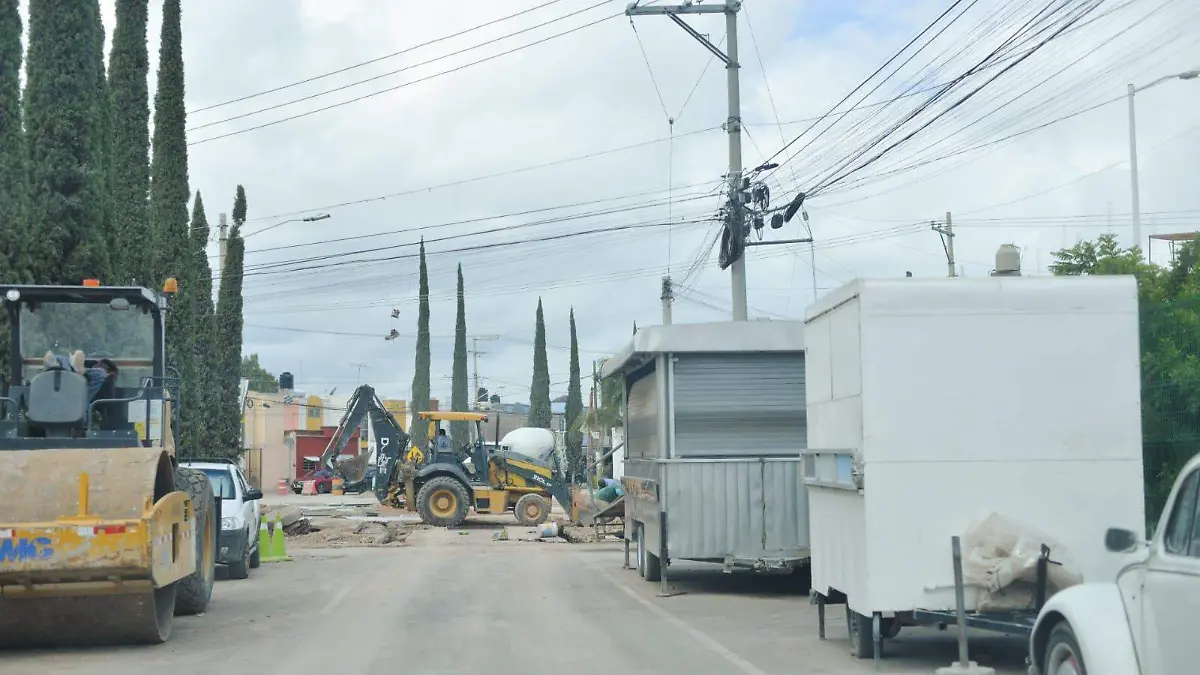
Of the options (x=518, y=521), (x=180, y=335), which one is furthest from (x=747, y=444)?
(x=518, y=521)

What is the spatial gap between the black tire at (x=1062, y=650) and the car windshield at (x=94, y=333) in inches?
409

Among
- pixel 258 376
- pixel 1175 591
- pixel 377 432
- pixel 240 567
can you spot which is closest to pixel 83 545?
pixel 1175 591

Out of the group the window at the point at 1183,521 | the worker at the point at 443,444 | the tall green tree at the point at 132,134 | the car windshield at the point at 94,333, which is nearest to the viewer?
the window at the point at 1183,521

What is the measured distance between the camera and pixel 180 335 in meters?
30.4

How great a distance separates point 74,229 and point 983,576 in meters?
18.3

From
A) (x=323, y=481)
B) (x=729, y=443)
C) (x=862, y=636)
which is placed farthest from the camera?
(x=323, y=481)

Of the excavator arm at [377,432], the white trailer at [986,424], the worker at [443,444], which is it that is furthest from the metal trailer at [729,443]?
the excavator arm at [377,432]

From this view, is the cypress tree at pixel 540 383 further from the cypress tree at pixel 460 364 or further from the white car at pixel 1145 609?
the white car at pixel 1145 609

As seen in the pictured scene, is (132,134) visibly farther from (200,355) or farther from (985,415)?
(985,415)

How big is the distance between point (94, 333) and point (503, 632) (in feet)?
18.7

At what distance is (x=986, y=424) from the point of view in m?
10.3

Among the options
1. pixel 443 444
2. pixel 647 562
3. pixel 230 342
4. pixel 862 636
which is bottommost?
pixel 647 562

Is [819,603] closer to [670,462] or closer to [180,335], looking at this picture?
[670,462]

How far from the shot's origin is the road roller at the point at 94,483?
37.4ft
